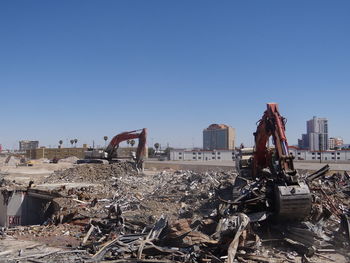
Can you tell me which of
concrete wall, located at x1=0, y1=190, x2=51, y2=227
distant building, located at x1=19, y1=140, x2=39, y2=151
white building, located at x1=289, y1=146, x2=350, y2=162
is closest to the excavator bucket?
concrete wall, located at x1=0, y1=190, x2=51, y2=227

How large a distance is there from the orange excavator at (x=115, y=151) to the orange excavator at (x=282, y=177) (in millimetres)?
18925

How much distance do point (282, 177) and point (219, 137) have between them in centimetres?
12208

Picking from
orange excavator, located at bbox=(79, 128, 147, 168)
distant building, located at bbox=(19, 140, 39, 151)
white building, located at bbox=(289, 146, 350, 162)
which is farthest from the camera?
distant building, located at bbox=(19, 140, 39, 151)

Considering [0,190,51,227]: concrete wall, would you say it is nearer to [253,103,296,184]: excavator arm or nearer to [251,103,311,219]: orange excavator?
[253,103,296,184]: excavator arm

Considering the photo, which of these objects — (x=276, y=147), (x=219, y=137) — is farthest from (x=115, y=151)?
(x=219, y=137)

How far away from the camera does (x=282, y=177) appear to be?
31.0ft

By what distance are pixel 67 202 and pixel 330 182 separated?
35.0 ft

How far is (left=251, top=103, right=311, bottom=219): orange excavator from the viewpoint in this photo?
8836 mm

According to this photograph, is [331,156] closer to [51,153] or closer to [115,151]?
[115,151]

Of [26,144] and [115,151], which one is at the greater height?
[26,144]

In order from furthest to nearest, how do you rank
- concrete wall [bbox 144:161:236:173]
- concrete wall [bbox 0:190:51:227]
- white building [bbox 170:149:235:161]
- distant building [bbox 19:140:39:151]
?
distant building [bbox 19:140:39:151]
white building [bbox 170:149:235:161]
concrete wall [bbox 144:161:236:173]
concrete wall [bbox 0:190:51:227]

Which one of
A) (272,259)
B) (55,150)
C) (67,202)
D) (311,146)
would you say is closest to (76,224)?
(67,202)

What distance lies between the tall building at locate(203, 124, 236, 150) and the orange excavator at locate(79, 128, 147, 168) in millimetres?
92324

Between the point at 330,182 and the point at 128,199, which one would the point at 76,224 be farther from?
the point at 330,182
